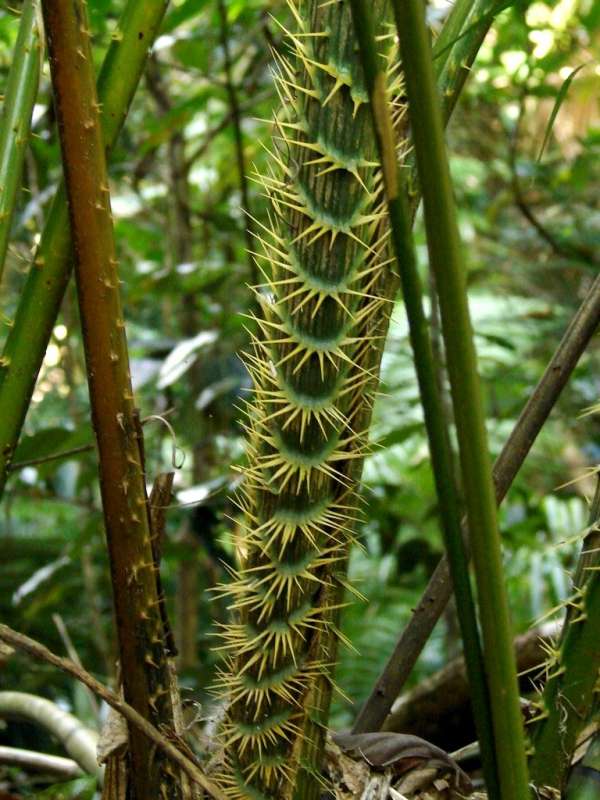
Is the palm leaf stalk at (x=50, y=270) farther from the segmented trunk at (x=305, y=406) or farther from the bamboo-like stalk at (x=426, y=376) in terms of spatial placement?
the bamboo-like stalk at (x=426, y=376)

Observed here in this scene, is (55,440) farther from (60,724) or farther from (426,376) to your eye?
(426,376)

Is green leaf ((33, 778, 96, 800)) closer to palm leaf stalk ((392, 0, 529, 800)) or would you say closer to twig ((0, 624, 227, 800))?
twig ((0, 624, 227, 800))

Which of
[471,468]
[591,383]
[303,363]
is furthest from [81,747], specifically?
[591,383]

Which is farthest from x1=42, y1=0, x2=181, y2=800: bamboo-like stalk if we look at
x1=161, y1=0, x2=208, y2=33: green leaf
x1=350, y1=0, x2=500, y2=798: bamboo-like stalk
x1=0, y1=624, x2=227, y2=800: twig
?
x1=161, y1=0, x2=208, y2=33: green leaf

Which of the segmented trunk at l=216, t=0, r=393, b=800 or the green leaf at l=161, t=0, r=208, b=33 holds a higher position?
the green leaf at l=161, t=0, r=208, b=33

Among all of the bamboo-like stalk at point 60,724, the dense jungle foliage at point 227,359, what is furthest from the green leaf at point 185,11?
the bamboo-like stalk at point 60,724
